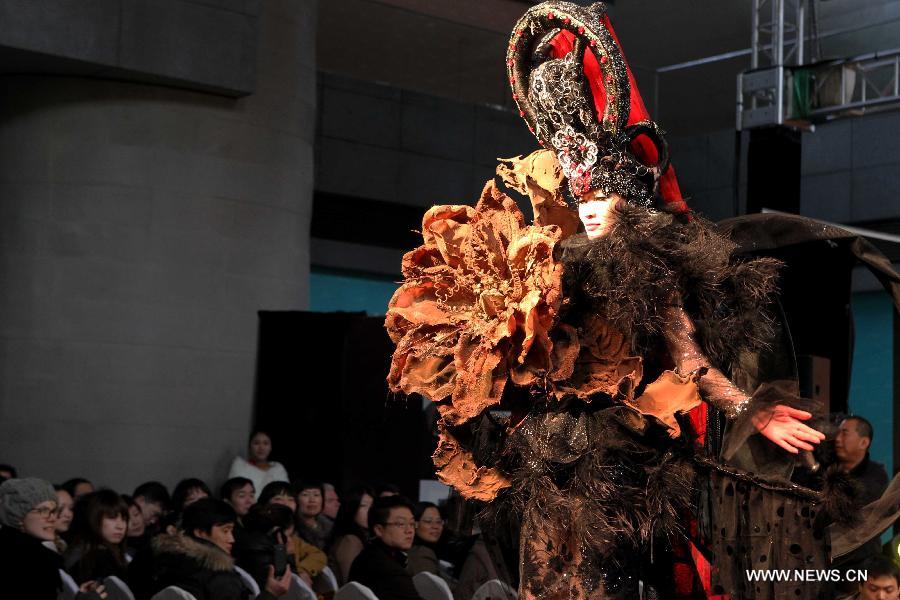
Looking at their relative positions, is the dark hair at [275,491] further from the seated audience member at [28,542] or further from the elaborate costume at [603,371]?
the elaborate costume at [603,371]

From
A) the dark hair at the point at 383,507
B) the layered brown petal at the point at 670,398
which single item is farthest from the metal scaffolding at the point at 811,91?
the layered brown petal at the point at 670,398

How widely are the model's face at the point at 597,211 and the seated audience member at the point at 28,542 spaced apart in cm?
243

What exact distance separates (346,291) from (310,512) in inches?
232

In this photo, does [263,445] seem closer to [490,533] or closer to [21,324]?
[21,324]

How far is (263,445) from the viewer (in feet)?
27.6

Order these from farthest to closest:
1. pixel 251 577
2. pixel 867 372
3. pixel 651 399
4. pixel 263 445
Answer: pixel 867 372 → pixel 263 445 → pixel 251 577 → pixel 651 399

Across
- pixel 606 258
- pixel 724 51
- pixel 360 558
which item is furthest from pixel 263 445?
pixel 724 51

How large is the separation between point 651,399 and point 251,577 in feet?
8.60

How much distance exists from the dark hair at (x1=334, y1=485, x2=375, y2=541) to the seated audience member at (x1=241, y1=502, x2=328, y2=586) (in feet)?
0.84

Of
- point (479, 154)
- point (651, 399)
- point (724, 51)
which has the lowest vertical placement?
point (651, 399)

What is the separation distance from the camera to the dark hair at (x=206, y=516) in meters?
5.12

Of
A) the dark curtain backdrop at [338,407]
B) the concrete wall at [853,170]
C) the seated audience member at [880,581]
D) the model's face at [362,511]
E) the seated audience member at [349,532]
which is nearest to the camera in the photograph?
the seated audience member at [880,581]

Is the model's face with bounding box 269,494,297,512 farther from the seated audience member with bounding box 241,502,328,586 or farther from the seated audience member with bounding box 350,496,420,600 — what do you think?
the seated audience member with bounding box 350,496,420,600

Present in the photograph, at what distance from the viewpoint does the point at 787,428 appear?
2736 millimetres
